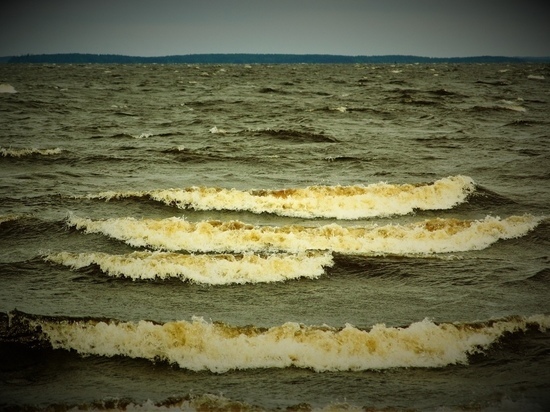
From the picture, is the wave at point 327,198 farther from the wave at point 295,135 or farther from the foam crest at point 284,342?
the wave at point 295,135

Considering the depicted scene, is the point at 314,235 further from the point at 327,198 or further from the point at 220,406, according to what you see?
the point at 220,406

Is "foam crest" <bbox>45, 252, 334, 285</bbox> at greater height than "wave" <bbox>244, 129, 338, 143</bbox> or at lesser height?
lesser

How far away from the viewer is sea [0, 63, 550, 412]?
4633mm

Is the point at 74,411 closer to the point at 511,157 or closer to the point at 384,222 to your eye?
the point at 384,222

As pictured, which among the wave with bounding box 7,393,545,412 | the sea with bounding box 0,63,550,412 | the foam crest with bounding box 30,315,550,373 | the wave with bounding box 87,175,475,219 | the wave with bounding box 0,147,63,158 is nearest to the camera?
the wave with bounding box 7,393,545,412

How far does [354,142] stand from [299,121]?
217 inches

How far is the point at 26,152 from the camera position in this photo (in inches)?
587

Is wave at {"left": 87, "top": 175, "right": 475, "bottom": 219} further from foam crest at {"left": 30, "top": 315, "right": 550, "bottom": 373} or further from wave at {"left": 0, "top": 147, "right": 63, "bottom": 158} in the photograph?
wave at {"left": 0, "top": 147, "right": 63, "bottom": 158}

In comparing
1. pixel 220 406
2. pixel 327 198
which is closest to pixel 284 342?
pixel 220 406

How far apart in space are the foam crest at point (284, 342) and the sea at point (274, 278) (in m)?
0.02

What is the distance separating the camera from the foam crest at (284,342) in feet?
16.5

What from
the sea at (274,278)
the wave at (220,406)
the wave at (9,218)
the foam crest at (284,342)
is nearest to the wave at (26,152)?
the sea at (274,278)

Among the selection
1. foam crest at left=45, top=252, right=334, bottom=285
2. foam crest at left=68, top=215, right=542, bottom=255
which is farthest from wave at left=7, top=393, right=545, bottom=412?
foam crest at left=68, top=215, right=542, bottom=255

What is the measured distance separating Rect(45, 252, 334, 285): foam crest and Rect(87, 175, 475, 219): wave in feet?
8.59
